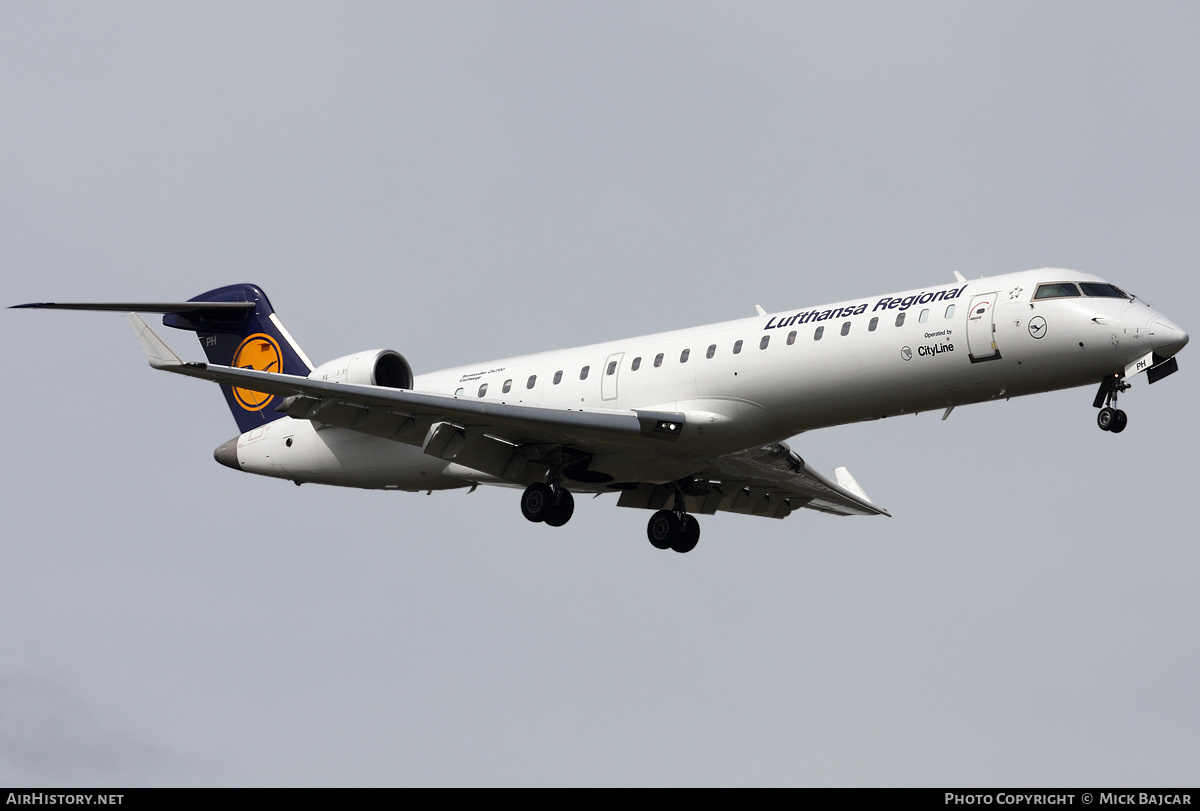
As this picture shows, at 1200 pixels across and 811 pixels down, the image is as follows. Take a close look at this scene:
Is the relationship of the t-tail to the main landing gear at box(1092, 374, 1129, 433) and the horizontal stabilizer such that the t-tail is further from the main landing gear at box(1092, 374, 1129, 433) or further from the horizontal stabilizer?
the main landing gear at box(1092, 374, 1129, 433)

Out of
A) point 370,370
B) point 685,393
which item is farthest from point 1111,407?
point 370,370

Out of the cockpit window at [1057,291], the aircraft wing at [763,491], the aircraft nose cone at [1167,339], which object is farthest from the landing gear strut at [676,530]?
the aircraft nose cone at [1167,339]

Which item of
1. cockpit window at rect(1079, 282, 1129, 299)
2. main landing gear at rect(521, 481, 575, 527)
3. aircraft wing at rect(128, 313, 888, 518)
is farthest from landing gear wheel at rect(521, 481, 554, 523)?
cockpit window at rect(1079, 282, 1129, 299)

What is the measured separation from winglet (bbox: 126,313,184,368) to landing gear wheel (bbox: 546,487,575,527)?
20.5 ft

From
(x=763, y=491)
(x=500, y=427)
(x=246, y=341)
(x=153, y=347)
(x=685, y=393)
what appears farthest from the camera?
(x=246, y=341)

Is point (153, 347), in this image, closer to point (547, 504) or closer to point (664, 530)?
point (547, 504)

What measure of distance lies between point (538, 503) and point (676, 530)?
316 centimetres

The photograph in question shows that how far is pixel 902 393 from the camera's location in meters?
22.5

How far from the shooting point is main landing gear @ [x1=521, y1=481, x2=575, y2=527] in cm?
2519

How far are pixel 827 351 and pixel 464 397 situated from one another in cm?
686

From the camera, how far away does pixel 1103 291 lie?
2189cm

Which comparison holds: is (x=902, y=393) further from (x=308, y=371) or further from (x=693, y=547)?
(x=308, y=371)
